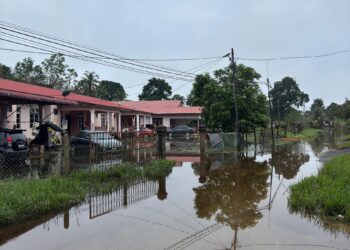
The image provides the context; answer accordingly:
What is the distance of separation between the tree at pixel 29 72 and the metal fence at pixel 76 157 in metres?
42.6

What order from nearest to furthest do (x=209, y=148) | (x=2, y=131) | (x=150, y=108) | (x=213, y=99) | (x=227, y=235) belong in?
1. (x=227, y=235)
2. (x=2, y=131)
3. (x=209, y=148)
4. (x=213, y=99)
5. (x=150, y=108)

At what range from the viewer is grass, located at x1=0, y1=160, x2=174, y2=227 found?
23.1 ft

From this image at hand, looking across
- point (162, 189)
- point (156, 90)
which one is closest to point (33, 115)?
point (162, 189)

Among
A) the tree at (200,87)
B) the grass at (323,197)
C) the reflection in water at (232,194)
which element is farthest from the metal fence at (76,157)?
the tree at (200,87)

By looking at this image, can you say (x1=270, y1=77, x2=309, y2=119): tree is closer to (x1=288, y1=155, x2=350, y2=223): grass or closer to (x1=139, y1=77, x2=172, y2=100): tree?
(x1=139, y1=77, x2=172, y2=100): tree

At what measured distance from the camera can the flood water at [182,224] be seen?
5758mm

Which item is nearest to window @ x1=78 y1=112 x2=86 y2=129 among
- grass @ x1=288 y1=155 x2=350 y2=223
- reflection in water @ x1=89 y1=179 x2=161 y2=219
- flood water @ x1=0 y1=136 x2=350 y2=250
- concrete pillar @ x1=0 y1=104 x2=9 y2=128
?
concrete pillar @ x1=0 y1=104 x2=9 y2=128

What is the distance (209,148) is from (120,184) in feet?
45.4

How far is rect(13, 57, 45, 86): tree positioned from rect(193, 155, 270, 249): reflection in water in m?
44.6

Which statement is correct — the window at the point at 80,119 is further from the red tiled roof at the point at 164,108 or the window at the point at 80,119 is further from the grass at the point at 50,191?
the grass at the point at 50,191

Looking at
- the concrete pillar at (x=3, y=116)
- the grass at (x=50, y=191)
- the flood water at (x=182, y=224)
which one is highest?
the concrete pillar at (x=3, y=116)

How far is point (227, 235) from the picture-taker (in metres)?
6.12

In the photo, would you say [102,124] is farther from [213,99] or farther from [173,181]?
[173,181]

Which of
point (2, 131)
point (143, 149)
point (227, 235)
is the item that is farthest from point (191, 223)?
point (2, 131)
